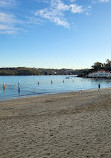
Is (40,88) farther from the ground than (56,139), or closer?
closer

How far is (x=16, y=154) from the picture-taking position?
5871 mm

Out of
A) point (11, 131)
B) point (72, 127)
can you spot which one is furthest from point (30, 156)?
point (72, 127)

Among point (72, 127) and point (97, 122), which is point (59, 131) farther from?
point (97, 122)

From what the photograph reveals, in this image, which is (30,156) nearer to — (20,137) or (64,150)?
(64,150)

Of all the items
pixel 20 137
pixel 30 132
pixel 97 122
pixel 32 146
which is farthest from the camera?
pixel 97 122

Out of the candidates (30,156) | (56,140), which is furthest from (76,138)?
(30,156)

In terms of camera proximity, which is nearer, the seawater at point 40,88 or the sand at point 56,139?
the sand at point 56,139

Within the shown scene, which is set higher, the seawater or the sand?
the sand

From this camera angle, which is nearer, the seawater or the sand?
the sand

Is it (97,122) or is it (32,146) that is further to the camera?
(97,122)

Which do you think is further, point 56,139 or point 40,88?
point 40,88

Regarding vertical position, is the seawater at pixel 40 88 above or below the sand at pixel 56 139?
below

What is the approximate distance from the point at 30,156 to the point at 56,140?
5.87 feet

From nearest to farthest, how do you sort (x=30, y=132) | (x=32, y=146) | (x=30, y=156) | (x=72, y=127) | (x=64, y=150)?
1. (x=30, y=156)
2. (x=64, y=150)
3. (x=32, y=146)
4. (x=30, y=132)
5. (x=72, y=127)
